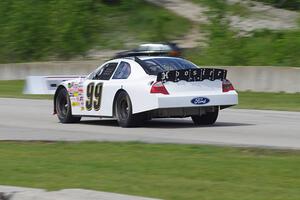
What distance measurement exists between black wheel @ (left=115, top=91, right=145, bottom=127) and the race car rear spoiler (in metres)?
0.93

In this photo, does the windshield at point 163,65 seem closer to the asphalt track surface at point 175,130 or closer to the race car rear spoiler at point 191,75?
the race car rear spoiler at point 191,75

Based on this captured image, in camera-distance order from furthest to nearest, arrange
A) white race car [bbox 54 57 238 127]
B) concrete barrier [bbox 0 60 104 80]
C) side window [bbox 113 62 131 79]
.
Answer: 1. concrete barrier [bbox 0 60 104 80]
2. side window [bbox 113 62 131 79]
3. white race car [bbox 54 57 238 127]

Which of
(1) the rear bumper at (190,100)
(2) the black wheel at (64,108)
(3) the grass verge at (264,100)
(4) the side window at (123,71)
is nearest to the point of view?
(1) the rear bumper at (190,100)

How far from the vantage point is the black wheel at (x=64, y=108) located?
19.5 metres

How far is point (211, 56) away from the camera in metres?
38.0

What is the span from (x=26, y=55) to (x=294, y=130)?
32.8m

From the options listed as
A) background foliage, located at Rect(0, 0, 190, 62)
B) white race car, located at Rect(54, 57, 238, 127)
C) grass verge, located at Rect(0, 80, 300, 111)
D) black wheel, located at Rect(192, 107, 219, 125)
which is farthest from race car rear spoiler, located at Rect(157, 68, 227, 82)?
background foliage, located at Rect(0, 0, 190, 62)

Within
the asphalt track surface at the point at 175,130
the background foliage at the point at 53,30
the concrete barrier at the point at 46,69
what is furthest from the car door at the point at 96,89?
the background foliage at the point at 53,30

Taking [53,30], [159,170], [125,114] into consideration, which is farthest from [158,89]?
[53,30]

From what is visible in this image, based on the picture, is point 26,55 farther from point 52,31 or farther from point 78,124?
point 78,124

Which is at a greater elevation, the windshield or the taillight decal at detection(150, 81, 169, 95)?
the windshield

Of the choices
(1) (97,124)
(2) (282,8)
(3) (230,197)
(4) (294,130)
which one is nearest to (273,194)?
(3) (230,197)

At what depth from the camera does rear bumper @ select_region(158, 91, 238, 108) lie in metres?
16.9

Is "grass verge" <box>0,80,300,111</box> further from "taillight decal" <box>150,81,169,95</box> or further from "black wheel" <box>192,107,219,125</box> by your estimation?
"taillight decal" <box>150,81,169,95</box>
